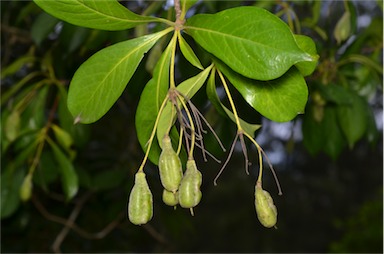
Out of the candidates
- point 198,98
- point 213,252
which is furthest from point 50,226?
point 213,252

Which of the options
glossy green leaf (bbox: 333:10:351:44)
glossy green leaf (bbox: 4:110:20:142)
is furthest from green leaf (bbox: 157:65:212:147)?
glossy green leaf (bbox: 4:110:20:142)

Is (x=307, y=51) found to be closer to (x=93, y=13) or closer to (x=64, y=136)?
(x=93, y=13)

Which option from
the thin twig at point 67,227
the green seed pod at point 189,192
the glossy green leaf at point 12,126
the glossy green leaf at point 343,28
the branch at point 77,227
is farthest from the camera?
the branch at point 77,227

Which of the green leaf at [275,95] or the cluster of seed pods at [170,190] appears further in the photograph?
the green leaf at [275,95]

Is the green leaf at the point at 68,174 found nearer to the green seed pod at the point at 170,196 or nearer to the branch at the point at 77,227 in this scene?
the branch at the point at 77,227

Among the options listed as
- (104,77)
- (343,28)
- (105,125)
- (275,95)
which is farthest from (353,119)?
(105,125)

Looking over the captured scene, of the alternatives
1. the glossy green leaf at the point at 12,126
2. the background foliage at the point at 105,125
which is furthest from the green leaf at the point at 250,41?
the glossy green leaf at the point at 12,126

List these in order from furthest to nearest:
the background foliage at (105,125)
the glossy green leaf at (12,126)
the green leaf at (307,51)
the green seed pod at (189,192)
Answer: the background foliage at (105,125), the glossy green leaf at (12,126), the green leaf at (307,51), the green seed pod at (189,192)

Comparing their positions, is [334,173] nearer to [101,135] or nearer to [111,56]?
[101,135]
